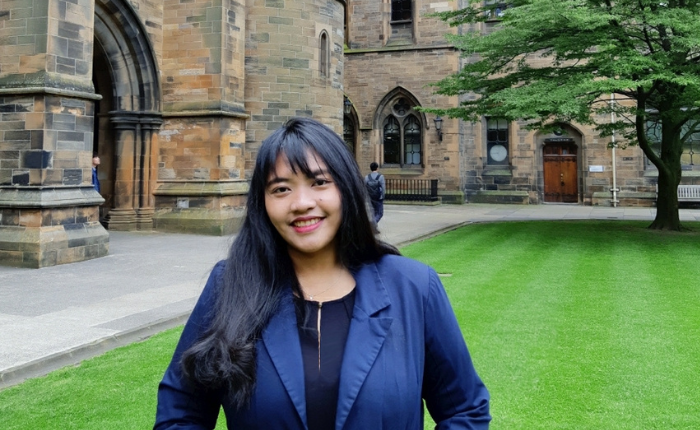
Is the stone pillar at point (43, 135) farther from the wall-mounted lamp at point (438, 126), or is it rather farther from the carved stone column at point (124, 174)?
the wall-mounted lamp at point (438, 126)

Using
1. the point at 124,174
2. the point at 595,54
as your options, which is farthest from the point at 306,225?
the point at 124,174

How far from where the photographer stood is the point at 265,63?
46.6 feet

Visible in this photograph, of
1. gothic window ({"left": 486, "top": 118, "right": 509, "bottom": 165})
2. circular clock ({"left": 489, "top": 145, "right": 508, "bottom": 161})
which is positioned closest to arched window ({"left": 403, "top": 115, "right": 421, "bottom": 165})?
gothic window ({"left": 486, "top": 118, "right": 509, "bottom": 165})

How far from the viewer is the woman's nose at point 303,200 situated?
1514 millimetres

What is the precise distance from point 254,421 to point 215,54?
501 inches

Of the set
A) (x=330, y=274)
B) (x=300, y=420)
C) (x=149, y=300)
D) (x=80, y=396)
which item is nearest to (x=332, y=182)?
(x=330, y=274)

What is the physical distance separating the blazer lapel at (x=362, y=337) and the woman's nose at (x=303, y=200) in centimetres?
24

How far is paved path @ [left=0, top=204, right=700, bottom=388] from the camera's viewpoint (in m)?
4.59

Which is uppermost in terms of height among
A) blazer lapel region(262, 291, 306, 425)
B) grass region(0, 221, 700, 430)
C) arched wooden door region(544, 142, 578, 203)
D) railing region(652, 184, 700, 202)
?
arched wooden door region(544, 142, 578, 203)

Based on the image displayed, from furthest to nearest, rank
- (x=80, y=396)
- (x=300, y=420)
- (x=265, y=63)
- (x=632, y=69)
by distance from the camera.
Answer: (x=265, y=63), (x=632, y=69), (x=80, y=396), (x=300, y=420)

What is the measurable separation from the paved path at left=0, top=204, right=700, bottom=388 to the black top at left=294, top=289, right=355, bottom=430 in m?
0.41

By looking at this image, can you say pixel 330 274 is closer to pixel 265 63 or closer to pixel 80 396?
pixel 80 396

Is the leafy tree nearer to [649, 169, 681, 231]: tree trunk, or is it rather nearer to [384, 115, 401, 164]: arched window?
[649, 169, 681, 231]: tree trunk

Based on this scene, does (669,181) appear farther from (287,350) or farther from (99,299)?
(287,350)
